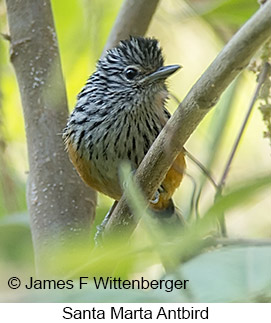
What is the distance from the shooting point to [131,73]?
98.0 inches

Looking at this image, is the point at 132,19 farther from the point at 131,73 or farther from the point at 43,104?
the point at 43,104

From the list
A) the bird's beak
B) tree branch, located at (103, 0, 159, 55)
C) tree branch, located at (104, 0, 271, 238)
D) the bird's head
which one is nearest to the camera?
tree branch, located at (104, 0, 271, 238)

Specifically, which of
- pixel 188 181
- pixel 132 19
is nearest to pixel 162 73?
pixel 132 19

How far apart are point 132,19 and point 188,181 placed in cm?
104

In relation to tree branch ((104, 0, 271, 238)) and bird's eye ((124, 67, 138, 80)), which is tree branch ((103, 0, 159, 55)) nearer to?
bird's eye ((124, 67, 138, 80))

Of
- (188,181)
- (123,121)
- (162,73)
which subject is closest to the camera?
(188,181)

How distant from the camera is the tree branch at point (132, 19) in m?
2.60

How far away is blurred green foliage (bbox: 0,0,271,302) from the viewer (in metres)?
0.71

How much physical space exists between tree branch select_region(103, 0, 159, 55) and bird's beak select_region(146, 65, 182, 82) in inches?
14.3

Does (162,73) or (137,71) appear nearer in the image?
(162,73)

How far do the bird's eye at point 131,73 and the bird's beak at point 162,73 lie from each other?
0.09 metres

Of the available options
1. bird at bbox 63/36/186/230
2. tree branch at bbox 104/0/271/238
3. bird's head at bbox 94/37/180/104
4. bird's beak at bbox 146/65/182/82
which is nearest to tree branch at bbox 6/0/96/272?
bird at bbox 63/36/186/230

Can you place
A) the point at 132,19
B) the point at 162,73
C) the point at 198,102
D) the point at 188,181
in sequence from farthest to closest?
the point at 132,19
the point at 162,73
the point at 188,181
the point at 198,102

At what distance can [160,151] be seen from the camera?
1.35 m
